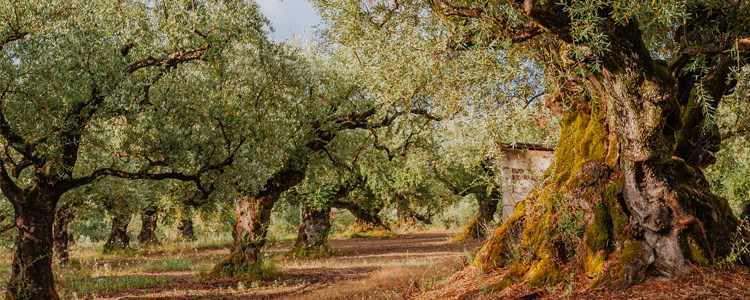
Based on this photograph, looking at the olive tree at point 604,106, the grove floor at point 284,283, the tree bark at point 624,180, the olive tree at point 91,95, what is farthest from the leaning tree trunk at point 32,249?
the tree bark at point 624,180

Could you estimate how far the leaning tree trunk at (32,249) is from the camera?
13070 millimetres

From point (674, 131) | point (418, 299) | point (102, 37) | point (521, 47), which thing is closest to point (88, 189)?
point (102, 37)

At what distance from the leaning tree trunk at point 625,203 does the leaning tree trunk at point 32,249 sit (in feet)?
34.6

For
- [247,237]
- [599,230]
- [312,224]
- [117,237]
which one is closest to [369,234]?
[312,224]

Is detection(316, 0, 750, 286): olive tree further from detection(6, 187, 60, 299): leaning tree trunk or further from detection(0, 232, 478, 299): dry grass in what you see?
detection(6, 187, 60, 299): leaning tree trunk

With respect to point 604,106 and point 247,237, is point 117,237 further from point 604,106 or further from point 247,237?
point 604,106

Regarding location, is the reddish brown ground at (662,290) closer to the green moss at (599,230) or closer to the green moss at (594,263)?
the green moss at (594,263)

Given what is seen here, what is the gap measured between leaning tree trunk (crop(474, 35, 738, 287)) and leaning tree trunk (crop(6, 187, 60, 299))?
10.6m

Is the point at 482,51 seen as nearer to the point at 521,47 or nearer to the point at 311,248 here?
the point at 521,47

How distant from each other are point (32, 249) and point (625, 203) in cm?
1272

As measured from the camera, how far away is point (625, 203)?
9.34 meters

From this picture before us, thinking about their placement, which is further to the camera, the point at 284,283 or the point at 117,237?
the point at 117,237

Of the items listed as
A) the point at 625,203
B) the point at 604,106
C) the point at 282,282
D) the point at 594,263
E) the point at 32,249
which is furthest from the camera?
the point at 282,282

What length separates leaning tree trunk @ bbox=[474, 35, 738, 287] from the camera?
8.54m
